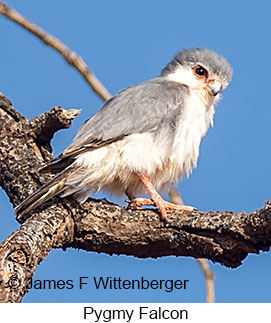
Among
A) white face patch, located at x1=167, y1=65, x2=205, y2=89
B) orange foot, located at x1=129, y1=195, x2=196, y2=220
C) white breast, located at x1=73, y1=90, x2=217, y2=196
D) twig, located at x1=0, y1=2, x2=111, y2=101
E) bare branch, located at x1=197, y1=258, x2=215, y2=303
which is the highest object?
white face patch, located at x1=167, y1=65, x2=205, y2=89

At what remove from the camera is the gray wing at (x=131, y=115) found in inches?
207

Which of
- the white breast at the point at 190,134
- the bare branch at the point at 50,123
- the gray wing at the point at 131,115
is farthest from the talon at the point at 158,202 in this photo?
the bare branch at the point at 50,123

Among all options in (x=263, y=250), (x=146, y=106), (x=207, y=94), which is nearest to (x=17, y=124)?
(x=146, y=106)

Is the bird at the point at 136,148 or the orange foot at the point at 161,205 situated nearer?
the orange foot at the point at 161,205

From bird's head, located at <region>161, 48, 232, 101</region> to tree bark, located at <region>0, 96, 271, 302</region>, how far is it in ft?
5.04

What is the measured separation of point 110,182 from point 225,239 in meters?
1.36

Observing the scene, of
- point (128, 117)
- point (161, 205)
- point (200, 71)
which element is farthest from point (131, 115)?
point (200, 71)

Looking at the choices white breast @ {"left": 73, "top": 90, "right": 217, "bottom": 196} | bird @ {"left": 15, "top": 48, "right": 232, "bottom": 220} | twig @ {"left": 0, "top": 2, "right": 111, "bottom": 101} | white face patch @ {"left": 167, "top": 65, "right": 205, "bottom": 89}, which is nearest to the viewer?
bird @ {"left": 15, "top": 48, "right": 232, "bottom": 220}

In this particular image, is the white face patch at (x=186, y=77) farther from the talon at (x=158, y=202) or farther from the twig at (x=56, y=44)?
the talon at (x=158, y=202)

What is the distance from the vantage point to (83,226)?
477 cm

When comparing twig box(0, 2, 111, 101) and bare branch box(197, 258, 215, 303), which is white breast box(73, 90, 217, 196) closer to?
twig box(0, 2, 111, 101)

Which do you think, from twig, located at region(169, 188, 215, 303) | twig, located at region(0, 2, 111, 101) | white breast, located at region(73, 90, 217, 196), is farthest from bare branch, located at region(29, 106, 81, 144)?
twig, located at region(169, 188, 215, 303)

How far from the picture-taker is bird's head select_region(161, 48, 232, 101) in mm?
6035

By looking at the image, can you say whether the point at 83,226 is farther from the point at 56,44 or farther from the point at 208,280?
the point at 56,44
